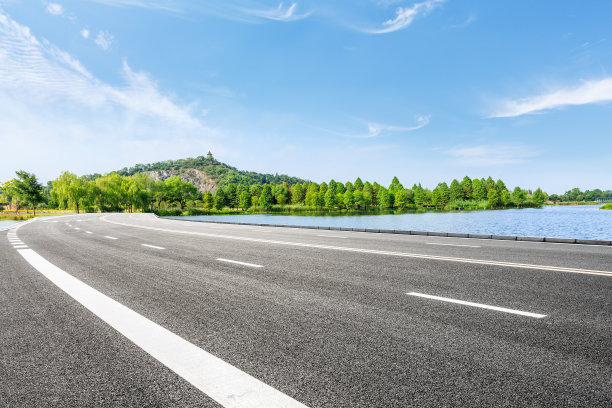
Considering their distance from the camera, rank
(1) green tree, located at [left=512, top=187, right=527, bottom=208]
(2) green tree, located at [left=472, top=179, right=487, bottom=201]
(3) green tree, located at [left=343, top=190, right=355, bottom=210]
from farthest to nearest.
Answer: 1. (1) green tree, located at [left=512, top=187, right=527, bottom=208]
2. (2) green tree, located at [left=472, top=179, right=487, bottom=201]
3. (3) green tree, located at [left=343, top=190, right=355, bottom=210]

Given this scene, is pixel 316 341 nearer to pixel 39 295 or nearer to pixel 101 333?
pixel 101 333

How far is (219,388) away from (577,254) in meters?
11.0

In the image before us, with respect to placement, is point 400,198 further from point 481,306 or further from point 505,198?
point 481,306

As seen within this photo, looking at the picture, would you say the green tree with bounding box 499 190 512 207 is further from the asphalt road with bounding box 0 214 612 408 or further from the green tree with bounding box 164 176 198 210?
the asphalt road with bounding box 0 214 612 408

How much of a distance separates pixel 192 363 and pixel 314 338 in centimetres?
121

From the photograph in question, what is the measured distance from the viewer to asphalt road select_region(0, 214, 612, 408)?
252 cm

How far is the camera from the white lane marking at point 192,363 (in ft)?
8.02

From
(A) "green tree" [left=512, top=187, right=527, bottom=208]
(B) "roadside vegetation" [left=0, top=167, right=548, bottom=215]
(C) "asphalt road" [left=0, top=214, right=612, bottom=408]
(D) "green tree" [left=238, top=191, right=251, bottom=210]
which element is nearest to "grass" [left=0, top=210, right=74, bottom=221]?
(B) "roadside vegetation" [left=0, top=167, right=548, bottom=215]

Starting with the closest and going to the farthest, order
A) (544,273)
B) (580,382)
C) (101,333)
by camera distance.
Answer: (580,382)
(101,333)
(544,273)

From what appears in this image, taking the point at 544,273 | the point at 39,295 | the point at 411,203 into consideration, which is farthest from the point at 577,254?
the point at 411,203

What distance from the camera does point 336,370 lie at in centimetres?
281

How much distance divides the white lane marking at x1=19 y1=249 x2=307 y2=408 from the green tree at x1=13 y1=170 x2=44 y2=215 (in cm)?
10044

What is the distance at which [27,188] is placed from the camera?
83562 millimetres

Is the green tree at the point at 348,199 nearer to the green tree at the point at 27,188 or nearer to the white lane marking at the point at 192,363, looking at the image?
the green tree at the point at 27,188
